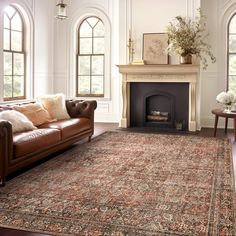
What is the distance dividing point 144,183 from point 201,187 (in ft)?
1.92

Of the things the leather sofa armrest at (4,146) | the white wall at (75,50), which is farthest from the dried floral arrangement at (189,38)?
the leather sofa armrest at (4,146)

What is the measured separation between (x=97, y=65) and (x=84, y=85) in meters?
0.59

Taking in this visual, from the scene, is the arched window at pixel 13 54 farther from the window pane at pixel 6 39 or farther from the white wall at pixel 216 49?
the white wall at pixel 216 49

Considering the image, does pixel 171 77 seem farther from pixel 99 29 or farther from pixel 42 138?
pixel 42 138

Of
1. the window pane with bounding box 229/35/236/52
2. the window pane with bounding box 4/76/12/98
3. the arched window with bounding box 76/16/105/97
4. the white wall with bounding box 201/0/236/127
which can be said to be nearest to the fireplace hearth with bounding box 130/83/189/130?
the white wall with bounding box 201/0/236/127

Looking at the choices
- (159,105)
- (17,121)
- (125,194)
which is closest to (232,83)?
(159,105)

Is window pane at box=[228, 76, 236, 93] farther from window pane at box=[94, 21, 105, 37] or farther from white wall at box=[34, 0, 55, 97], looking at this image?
white wall at box=[34, 0, 55, 97]

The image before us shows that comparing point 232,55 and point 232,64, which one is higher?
point 232,55

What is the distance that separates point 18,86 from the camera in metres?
8.05

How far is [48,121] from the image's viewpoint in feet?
18.4

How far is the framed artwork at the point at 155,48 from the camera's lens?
7.71m

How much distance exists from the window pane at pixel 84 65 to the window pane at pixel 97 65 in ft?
0.43

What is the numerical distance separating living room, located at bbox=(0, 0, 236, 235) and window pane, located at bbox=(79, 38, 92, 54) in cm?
3

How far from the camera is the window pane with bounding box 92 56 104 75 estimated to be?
8.88 m
